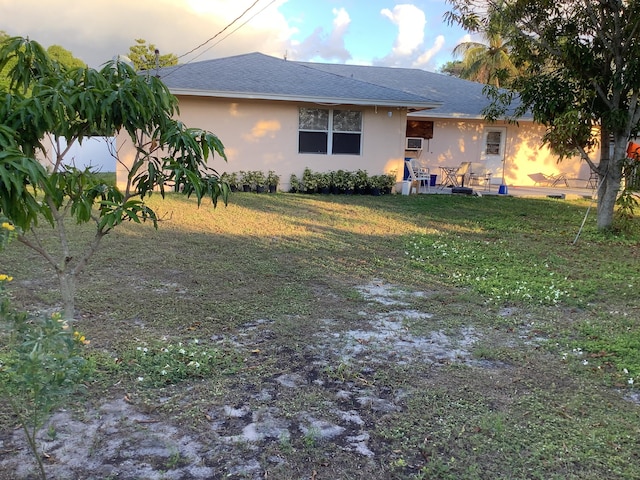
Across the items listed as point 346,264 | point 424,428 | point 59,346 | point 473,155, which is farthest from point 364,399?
point 473,155

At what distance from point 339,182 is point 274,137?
2.13 meters

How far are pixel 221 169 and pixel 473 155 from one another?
859 centimetres

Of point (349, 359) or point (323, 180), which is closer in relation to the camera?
Answer: point (349, 359)

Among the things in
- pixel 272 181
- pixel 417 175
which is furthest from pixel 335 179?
pixel 417 175

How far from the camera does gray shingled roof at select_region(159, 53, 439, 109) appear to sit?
12961 mm

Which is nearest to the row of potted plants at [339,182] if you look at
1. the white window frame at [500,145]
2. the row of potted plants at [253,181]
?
the row of potted plants at [253,181]

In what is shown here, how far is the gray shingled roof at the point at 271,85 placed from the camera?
13.0 meters

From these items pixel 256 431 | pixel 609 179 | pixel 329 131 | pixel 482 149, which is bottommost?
pixel 256 431

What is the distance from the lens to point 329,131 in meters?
14.3

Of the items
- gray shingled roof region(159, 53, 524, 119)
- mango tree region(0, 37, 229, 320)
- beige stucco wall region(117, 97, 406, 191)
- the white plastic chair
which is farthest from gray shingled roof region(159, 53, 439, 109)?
mango tree region(0, 37, 229, 320)

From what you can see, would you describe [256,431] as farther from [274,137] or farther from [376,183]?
[376,183]

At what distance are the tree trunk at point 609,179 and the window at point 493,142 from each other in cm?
876

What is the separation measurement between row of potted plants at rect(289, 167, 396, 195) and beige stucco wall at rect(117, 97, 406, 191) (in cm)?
23

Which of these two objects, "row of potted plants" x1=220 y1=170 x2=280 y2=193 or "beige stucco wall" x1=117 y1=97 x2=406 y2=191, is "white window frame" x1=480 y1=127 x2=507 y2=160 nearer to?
"beige stucco wall" x1=117 y1=97 x2=406 y2=191
